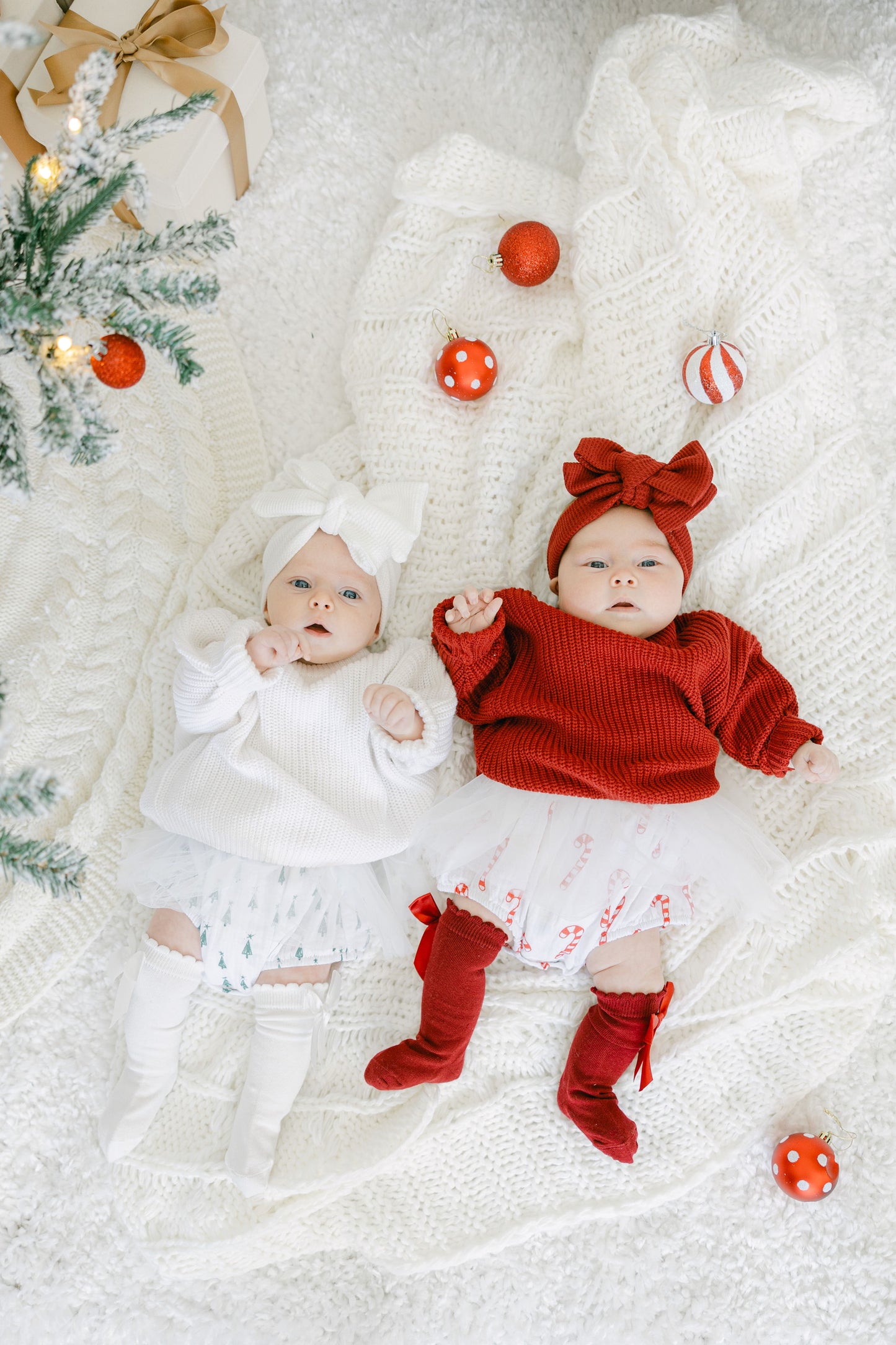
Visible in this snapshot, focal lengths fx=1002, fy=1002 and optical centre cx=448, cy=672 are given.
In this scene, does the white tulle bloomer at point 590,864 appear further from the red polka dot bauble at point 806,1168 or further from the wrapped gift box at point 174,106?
the wrapped gift box at point 174,106

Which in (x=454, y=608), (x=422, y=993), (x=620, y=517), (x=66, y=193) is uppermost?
(x=66, y=193)

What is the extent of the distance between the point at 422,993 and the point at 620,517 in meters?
0.88

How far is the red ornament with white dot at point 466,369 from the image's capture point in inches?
71.1

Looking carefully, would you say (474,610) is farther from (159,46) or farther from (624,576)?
(159,46)

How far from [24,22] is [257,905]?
1586 millimetres

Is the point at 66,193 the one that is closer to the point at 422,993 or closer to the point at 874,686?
the point at 422,993

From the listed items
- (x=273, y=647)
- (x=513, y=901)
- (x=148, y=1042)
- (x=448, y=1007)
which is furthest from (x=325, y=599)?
(x=148, y=1042)

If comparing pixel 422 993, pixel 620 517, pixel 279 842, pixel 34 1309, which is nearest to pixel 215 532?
pixel 279 842

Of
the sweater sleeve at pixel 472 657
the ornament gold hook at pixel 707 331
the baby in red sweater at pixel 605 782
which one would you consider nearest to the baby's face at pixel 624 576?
the baby in red sweater at pixel 605 782

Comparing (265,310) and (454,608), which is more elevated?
(265,310)

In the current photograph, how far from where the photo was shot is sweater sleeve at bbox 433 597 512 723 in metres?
1.64

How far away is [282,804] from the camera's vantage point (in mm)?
A: 1627

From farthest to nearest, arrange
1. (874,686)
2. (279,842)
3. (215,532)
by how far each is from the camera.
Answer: (215,532), (874,686), (279,842)

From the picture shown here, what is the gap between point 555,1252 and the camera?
1.76m
